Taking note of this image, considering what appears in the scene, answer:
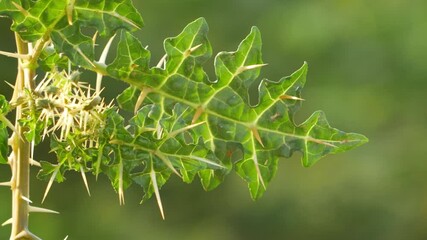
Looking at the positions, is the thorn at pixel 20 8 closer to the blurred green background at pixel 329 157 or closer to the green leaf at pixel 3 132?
the green leaf at pixel 3 132

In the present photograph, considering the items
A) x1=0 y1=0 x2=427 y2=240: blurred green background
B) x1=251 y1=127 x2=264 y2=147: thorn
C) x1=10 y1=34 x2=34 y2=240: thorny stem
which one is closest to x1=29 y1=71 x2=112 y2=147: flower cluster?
x1=10 y1=34 x2=34 y2=240: thorny stem

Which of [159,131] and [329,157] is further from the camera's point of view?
[329,157]

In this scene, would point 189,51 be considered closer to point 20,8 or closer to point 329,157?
point 20,8

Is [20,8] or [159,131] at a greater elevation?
[20,8]

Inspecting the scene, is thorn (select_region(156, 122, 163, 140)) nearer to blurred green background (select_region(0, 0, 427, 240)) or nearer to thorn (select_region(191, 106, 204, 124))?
thorn (select_region(191, 106, 204, 124))

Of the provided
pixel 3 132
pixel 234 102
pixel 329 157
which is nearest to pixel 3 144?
pixel 3 132

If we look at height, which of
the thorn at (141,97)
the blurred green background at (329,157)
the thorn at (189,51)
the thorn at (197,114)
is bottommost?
the blurred green background at (329,157)

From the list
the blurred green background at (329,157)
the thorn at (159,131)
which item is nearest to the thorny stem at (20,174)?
the thorn at (159,131)
